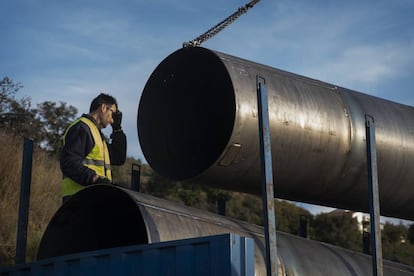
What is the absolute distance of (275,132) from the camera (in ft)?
18.5

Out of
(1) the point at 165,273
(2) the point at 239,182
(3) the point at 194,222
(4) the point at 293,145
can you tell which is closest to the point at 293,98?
(4) the point at 293,145

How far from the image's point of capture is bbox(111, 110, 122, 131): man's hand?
6613 millimetres

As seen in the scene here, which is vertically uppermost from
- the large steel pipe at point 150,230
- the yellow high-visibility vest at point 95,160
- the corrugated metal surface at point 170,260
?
the yellow high-visibility vest at point 95,160

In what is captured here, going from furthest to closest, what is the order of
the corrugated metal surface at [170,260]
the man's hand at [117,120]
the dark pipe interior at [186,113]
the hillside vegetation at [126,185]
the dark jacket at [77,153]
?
the hillside vegetation at [126,185] < the man's hand at [117,120] < the dark jacket at [77,153] < the dark pipe interior at [186,113] < the corrugated metal surface at [170,260]

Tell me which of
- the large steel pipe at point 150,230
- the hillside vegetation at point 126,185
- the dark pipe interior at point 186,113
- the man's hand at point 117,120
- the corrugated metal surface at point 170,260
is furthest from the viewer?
the hillside vegetation at point 126,185

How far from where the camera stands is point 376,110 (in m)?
6.54

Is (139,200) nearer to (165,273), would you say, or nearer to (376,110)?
(165,273)

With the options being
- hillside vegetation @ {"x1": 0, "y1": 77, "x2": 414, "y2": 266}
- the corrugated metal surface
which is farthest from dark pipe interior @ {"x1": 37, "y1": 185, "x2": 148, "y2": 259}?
hillside vegetation @ {"x1": 0, "y1": 77, "x2": 414, "y2": 266}

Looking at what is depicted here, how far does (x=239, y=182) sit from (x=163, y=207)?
2.58ft

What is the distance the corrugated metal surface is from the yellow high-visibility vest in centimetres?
75

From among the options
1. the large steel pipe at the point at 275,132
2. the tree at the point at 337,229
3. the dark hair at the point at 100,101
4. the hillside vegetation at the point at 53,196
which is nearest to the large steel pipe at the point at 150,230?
the large steel pipe at the point at 275,132

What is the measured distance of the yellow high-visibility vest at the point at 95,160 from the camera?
616 cm

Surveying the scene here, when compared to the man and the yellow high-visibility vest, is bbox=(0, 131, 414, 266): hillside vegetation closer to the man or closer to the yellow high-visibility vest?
the man

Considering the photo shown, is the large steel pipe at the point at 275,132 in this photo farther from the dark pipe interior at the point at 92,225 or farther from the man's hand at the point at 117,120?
the dark pipe interior at the point at 92,225
